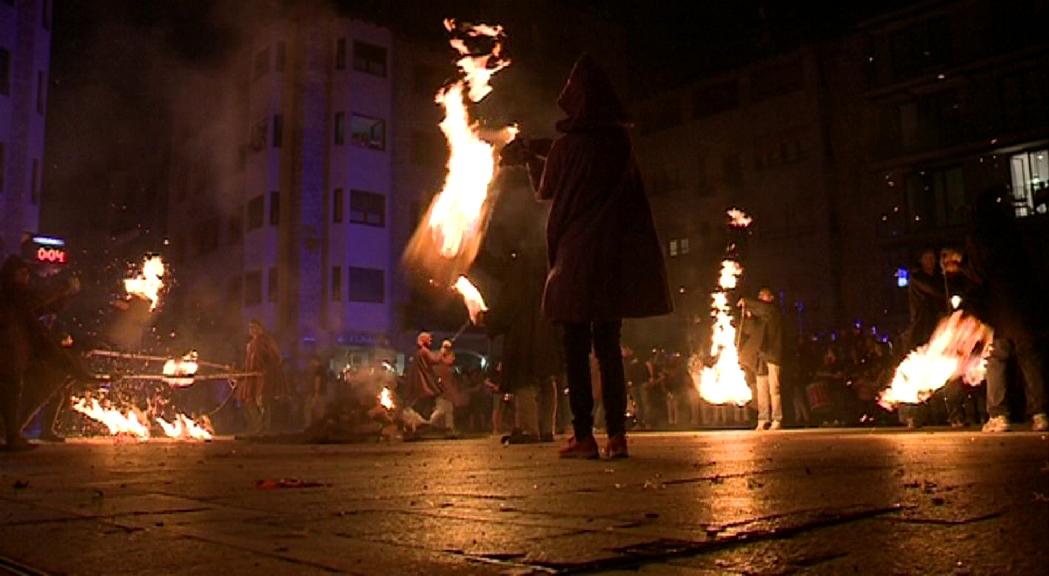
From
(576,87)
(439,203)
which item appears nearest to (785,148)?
(439,203)

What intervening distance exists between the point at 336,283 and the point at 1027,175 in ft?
95.1

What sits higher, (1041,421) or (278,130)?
(278,130)

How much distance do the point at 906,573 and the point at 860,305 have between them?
39.6 metres

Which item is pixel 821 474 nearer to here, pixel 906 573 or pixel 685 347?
pixel 906 573

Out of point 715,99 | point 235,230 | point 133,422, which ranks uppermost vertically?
point 715,99

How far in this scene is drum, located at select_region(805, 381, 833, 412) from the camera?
50.3 feet

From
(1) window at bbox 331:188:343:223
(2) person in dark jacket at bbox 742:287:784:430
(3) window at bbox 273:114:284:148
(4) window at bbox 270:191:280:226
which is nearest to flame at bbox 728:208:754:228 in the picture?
→ (1) window at bbox 331:188:343:223

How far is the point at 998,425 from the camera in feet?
29.3

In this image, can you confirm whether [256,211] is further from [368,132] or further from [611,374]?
[611,374]

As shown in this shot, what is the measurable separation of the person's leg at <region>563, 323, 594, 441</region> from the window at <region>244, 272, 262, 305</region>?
124 ft

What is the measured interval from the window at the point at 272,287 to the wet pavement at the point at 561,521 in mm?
36716

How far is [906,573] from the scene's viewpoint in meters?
1.74

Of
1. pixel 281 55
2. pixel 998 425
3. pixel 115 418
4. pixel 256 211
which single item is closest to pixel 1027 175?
pixel 998 425

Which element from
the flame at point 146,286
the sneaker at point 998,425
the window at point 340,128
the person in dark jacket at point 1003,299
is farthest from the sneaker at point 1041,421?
the window at point 340,128
